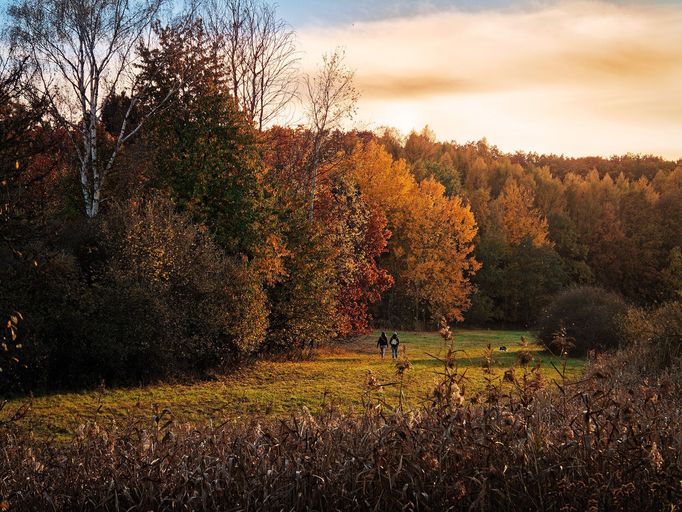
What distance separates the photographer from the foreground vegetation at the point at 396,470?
4.90 meters

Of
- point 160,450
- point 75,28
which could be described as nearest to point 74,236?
point 75,28

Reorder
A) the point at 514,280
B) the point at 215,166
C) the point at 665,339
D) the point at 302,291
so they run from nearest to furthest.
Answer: the point at 665,339 < the point at 215,166 < the point at 302,291 < the point at 514,280

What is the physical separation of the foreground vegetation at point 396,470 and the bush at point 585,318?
85.4 feet

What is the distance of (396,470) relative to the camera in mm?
5129

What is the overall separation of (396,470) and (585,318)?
2938cm

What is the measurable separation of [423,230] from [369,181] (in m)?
6.46

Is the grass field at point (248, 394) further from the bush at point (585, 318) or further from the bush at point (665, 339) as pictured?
the bush at point (585, 318)

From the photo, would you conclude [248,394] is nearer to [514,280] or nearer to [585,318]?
[585,318]

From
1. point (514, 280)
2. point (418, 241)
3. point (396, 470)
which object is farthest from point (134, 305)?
point (514, 280)

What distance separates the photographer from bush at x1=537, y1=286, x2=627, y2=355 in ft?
101

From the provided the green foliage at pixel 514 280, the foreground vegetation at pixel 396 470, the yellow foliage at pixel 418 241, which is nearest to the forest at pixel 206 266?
the foreground vegetation at pixel 396 470

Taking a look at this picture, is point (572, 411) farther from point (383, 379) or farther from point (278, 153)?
point (278, 153)

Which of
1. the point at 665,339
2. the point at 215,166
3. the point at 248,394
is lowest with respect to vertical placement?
the point at 248,394

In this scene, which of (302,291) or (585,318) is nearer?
(302,291)
